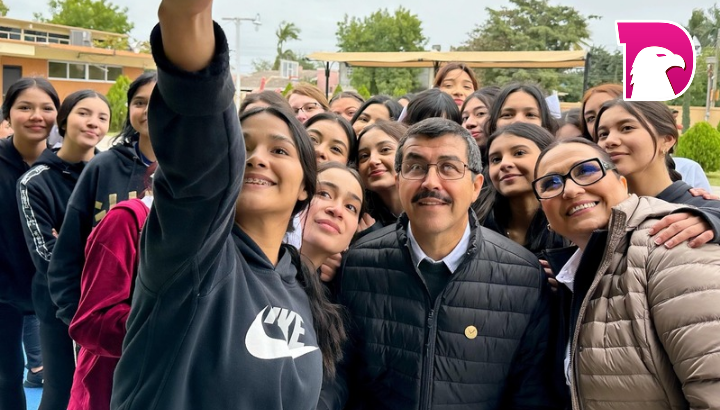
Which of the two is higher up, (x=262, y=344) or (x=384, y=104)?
(x=384, y=104)

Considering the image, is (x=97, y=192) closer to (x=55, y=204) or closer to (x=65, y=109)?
(x=55, y=204)

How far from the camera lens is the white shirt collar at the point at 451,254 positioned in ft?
6.68

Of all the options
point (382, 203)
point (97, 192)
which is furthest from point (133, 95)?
point (382, 203)

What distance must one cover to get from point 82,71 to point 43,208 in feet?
99.4

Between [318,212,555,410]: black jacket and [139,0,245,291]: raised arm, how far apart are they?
97cm

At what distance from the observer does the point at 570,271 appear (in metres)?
2.00

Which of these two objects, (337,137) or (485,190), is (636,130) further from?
(337,137)

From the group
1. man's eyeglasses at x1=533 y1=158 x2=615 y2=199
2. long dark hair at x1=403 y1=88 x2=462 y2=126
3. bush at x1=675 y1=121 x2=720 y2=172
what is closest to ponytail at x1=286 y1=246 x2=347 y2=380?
man's eyeglasses at x1=533 y1=158 x2=615 y2=199

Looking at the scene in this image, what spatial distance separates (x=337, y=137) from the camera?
2.99 metres

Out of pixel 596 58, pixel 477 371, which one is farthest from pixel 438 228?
pixel 596 58

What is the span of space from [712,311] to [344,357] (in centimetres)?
109

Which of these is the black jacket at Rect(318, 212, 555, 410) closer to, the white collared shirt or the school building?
the white collared shirt

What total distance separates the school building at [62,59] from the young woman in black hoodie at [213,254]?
24.9 metres

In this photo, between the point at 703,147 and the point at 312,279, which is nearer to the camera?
the point at 312,279
